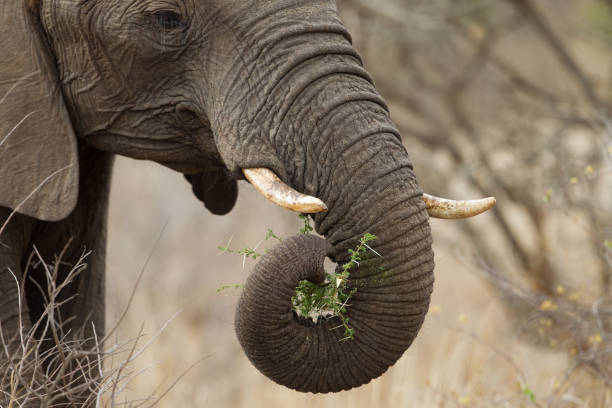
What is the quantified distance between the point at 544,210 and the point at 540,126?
1.29 metres

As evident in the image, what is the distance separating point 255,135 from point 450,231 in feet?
25.9

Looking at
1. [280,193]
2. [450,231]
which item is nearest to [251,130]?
[280,193]

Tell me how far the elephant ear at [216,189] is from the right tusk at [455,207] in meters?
0.82

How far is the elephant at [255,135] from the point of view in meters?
2.53

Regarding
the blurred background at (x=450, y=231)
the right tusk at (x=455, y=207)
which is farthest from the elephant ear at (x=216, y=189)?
the blurred background at (x=450, y=231)

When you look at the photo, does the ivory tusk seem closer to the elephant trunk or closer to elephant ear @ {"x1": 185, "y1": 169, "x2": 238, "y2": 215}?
the elephant trunk

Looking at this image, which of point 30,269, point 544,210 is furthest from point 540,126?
point 30,269

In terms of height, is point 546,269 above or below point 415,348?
above

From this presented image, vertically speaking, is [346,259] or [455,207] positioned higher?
[455,207]

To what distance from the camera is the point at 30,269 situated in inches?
129

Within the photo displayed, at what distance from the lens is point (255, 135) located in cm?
269

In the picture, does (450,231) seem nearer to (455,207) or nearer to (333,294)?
(455,207)

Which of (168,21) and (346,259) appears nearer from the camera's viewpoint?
(346,259)

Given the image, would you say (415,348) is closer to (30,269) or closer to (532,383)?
(532,383)
